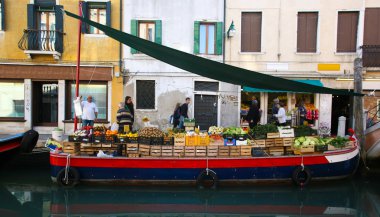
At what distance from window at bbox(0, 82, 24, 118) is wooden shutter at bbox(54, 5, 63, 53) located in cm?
241

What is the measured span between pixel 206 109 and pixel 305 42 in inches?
204

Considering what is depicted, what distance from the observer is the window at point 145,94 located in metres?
15.1

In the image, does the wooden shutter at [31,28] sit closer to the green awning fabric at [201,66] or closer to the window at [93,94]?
the window at [93,94]

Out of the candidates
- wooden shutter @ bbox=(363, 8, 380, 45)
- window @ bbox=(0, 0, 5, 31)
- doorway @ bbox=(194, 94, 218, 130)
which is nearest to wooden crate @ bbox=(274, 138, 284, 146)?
doorway @ bbox=(194, 94, 218, 130)

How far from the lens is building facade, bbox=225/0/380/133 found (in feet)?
47.5

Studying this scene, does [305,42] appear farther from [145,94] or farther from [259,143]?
[259,143]

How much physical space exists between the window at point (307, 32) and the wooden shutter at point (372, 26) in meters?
2.03

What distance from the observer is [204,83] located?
15.2m

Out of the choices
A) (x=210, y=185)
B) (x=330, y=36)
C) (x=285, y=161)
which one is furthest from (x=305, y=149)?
(x=330, y=36)

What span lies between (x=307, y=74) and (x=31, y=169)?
11273mm

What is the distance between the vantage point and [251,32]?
15023 mm

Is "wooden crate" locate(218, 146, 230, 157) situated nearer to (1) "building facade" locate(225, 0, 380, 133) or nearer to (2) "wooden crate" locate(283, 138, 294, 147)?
(2) "wooden crate" locate(283, 138, 294, 147)

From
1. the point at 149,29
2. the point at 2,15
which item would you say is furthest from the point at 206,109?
the point at 2,15

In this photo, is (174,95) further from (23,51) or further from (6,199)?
(6,199)
